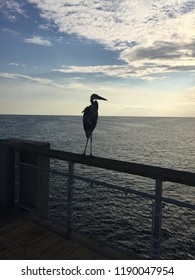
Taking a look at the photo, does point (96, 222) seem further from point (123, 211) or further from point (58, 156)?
point (58, 156)

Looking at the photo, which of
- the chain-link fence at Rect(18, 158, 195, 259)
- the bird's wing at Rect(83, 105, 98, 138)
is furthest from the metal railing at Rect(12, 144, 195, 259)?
the chain-link fence at Rect(18, 158, 195, 259)

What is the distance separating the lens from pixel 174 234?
1709 centimetres

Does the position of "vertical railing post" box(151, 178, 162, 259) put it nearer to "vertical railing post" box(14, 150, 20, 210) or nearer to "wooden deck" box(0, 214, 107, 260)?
"wooden deck" box(0, 214, 107, 260)

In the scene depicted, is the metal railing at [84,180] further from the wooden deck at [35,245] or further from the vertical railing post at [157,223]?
the wooden deck at [35,245]

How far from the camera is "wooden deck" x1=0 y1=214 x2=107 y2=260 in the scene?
4.26m

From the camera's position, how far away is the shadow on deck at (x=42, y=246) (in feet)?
14.0

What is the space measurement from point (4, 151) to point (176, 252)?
41.1 feet

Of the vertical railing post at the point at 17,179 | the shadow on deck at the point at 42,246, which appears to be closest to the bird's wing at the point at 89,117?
the vertical railing post at the point at 17,179

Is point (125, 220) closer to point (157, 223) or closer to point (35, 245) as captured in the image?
point (35, 245)
